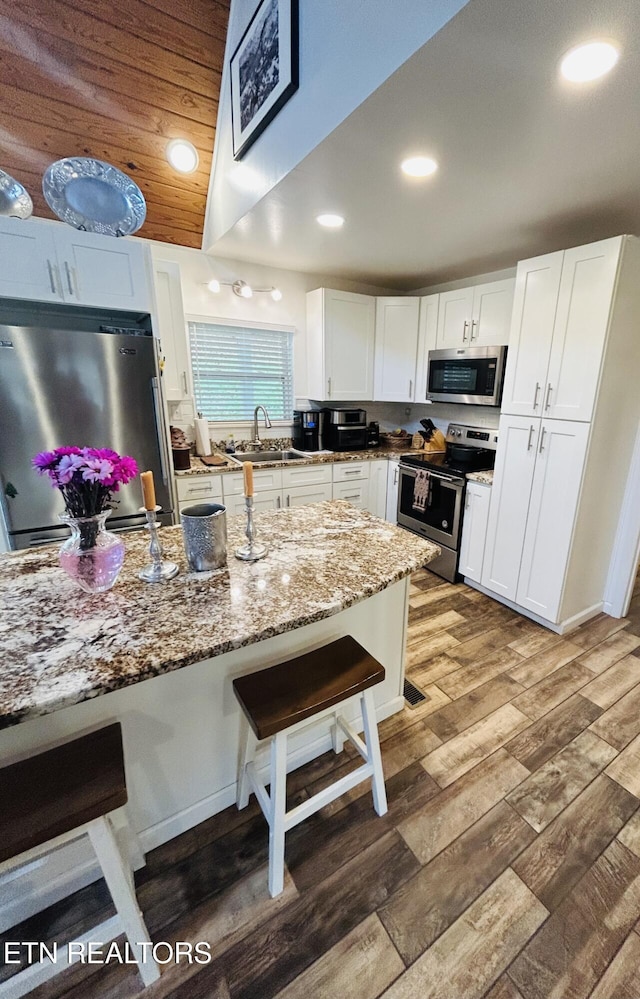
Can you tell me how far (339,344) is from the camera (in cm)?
353

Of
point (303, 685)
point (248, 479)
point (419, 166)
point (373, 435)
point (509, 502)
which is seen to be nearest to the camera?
point (303, 685)

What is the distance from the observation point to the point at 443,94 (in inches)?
49.7

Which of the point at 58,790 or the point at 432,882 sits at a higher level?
the point at 58,790

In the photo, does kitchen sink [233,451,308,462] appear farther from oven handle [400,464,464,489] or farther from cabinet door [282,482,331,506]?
oven handle [400,464,464,489]

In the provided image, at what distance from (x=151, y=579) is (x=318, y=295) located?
3018 millimetres

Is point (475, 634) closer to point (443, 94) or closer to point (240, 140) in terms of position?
point (443, 94)

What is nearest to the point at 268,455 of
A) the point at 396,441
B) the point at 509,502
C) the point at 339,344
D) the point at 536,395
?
the point at 339,344

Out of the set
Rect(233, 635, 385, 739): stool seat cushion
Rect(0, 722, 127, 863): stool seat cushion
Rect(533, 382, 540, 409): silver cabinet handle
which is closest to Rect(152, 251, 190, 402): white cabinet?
Rect(233, 635, 385, 739): stool seat cushion

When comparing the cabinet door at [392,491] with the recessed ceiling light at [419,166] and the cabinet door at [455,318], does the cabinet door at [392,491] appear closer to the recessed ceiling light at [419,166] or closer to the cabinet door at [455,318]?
the cabinet door at [455,318]

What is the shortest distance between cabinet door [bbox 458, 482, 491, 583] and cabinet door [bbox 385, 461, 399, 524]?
29.1 inches

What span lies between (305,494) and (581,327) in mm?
2132

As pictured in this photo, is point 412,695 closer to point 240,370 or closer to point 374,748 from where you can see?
point 374,748

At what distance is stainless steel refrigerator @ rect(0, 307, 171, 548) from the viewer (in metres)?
1.97

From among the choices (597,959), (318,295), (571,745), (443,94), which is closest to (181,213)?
(318,295)
